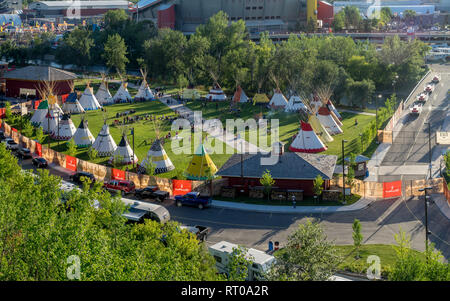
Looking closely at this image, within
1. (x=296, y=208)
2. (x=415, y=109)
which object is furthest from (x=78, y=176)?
(x=415, y=109)

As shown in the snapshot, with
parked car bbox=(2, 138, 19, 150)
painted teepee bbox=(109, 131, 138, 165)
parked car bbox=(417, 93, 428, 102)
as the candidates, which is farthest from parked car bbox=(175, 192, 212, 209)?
parked car bbox=(417, 93, 428, 102)

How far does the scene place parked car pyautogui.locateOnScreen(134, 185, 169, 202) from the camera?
38.1 m

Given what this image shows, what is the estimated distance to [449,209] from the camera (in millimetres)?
35281

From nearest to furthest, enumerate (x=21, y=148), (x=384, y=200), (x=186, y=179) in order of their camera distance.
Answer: (x=384, y=200)
(x=186, y=179)
(x=21, y=148)

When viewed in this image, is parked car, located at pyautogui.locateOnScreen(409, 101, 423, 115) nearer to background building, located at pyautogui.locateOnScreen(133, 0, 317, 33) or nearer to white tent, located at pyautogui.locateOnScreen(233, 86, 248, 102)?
white tent, located at pyautogui.locateOnScreen(233, 86, 248, 102)

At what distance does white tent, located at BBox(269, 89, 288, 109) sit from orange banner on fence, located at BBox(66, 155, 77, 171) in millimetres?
32444

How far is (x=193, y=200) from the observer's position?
121 ft

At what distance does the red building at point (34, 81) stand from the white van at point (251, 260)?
61656 mm

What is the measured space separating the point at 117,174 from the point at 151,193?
4.72 metres

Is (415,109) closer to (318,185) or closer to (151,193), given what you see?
(318,185)

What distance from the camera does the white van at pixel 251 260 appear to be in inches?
956
